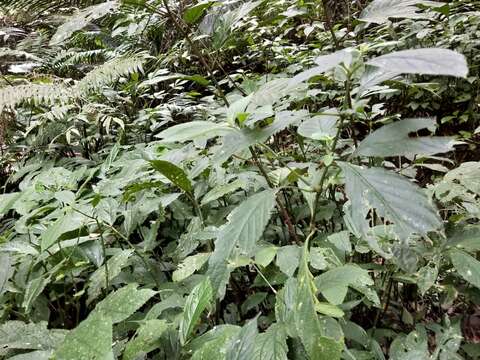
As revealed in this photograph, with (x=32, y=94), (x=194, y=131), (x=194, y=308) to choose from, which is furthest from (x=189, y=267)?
(x=32, y=94)

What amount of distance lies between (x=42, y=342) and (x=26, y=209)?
0.53 m

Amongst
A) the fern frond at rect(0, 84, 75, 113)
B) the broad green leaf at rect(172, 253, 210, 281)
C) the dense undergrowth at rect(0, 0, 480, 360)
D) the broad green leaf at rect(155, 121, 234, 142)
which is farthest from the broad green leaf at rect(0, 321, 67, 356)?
the fern frond at rect(0, 84, 75, 113)

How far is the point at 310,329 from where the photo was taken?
54 centimetres

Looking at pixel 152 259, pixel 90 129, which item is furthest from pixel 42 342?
pixel 90 129

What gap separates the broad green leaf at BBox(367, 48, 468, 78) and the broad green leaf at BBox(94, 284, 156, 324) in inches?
23.3

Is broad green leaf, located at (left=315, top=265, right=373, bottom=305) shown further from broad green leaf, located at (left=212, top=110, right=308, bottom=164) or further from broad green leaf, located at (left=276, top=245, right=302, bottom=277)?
broad green leaf, located at (left=212, top=110, right=308, bottom=164)

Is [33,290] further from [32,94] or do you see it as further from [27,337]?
[32,94]

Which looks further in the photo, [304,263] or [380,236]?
[380,236]

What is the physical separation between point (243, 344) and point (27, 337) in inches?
18.2

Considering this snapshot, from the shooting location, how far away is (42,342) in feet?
2.54

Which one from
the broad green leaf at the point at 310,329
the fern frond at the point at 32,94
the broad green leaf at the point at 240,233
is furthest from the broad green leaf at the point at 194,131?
the fern frond at the point at 32,94

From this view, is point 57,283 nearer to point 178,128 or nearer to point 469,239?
point 178,128

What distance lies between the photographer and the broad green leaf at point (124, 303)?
0.76 meters

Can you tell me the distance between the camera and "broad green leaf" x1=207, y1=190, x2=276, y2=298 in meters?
0.55
